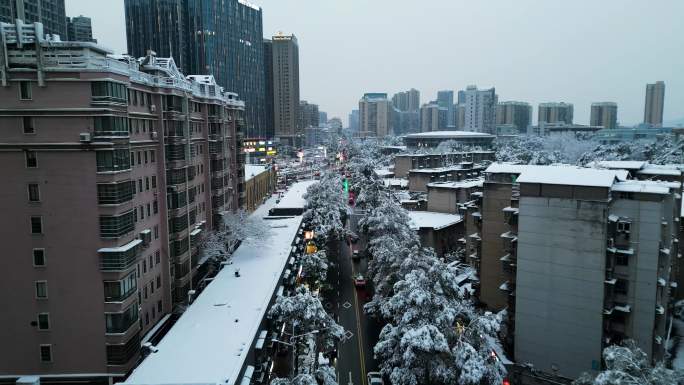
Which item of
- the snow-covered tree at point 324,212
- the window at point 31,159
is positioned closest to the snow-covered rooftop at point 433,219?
the snow-covered tree at point 324,212

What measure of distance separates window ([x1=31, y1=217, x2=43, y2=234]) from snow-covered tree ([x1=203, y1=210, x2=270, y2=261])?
16.7 metres

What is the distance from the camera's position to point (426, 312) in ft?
87.4

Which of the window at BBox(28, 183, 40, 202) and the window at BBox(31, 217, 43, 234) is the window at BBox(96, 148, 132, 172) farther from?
the window at BBox(31, 217, 43, 234)

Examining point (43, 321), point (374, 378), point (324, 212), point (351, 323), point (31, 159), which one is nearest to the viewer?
A: point (31, 159)

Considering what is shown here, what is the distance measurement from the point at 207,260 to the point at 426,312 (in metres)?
23.0

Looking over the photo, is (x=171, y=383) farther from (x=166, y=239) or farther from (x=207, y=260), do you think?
(x=207, y=260)

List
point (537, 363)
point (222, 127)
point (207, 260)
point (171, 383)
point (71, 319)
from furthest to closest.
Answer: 1. point (222, 127)
2. point (207, 260)
3. point (537, 363)
4. point (71, 319)
5. point (171, 383)

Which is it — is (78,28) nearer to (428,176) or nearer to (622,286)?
(428,176)

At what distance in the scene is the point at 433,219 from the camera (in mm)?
63969

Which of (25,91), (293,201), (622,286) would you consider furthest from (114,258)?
(293,201)

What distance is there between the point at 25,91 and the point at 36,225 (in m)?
7.04

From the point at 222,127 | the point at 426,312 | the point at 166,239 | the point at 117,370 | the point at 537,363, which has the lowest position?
the point at 537,363

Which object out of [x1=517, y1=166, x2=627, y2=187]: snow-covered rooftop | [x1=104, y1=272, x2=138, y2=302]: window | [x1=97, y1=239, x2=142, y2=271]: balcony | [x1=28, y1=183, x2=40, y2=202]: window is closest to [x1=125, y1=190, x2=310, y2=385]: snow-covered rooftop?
[x1=104, y1=272, x2=138, y2=302]: window

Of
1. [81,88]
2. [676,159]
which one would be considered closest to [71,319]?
[81,88]
